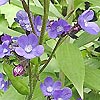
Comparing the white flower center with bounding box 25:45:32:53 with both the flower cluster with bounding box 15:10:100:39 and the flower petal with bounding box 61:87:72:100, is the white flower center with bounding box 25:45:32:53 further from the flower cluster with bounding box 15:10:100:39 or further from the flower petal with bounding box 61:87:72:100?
the flower petal with bounding box 61:87:72:100

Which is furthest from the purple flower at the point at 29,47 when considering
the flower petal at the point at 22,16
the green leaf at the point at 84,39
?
the green leaf at the point at 84,39

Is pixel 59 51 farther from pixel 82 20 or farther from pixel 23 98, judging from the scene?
pixel 23 98

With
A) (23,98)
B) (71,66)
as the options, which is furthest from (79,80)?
(23,98)

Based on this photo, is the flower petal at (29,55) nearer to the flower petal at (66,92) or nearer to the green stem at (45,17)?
the green stem at (45,17)

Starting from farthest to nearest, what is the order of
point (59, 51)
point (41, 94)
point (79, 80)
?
point (41, 94), point (59, 51), point (79, 80)

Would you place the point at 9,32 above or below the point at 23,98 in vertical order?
above

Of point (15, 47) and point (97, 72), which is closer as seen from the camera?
point (15, 47)

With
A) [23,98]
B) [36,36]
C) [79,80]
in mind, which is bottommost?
[23,98]
